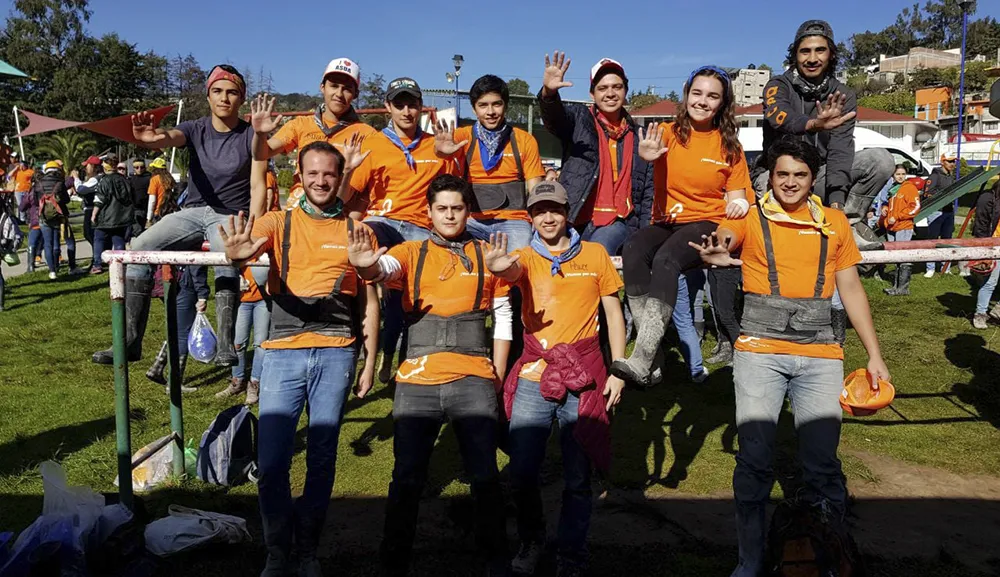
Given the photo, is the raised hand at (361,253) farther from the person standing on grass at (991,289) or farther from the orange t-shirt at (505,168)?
the person standing on grass at (991,289)

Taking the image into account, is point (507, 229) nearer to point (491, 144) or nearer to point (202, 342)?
point (491, 144)

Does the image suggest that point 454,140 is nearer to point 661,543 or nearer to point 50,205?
point 661,543

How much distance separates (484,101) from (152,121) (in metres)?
2.28

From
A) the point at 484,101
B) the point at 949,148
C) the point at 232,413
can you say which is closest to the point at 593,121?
the point at 484,101

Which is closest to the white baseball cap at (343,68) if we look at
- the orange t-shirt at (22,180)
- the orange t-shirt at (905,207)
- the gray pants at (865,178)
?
the gray pants at (865,178)

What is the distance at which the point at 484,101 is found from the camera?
4.85 metres

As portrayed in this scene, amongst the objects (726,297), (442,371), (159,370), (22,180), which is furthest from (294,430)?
(22,180)

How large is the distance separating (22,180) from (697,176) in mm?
18044

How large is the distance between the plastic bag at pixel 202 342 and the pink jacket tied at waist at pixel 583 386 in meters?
3.88

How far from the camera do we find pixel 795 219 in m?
3.67

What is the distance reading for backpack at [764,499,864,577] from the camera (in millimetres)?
Answer: 3518

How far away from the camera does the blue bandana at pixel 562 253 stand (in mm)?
3873

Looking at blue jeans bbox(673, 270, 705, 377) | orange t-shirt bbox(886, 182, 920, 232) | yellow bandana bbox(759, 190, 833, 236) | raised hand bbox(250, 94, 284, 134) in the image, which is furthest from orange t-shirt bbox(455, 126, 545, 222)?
orange t-shirt bbox(886, 182, 920, 232)

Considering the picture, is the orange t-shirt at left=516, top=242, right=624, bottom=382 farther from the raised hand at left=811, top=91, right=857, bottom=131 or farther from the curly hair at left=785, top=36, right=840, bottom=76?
the curly hair at left=785, top=36, right=840, bottom=76
